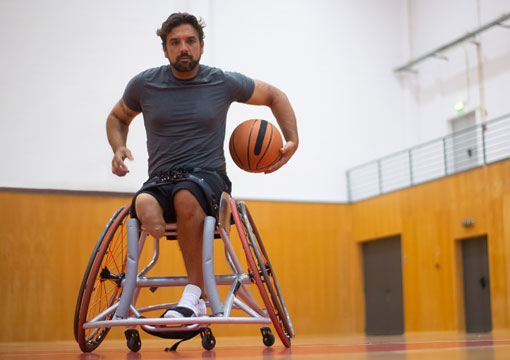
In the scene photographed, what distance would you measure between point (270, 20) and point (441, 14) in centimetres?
316

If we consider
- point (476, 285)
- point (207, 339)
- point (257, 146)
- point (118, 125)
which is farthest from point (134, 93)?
point (476, 285)

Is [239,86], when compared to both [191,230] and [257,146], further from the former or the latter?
[191,230]

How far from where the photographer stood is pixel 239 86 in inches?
141

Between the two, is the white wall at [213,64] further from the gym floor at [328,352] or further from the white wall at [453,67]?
the gym floor at [328,352]

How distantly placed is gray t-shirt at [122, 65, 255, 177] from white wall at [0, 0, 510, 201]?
8005 mm

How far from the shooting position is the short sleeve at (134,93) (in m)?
3.51

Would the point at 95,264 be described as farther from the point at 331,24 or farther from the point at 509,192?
the point at 331,24

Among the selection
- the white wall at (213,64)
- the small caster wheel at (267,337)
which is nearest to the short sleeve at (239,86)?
the small caster wheel at (267,337)

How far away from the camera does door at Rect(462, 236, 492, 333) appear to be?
10664 mm

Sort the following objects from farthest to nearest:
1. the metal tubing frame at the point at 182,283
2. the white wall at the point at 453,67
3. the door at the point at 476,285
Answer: the white wall at the point at 453,67, the door at the point at 476,285, the metal tubing frame at the point at 182,283

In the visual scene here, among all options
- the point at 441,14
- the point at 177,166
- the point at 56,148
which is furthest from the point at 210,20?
the point at 177,166

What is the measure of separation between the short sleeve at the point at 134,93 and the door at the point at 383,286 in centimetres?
958

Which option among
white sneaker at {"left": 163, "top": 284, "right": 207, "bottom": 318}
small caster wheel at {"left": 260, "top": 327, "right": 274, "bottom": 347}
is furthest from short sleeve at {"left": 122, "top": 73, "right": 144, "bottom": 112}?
small caster wheel at {"left": 260, "top": 327, "right": 274, "bottom": 347}

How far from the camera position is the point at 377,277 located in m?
13.1
